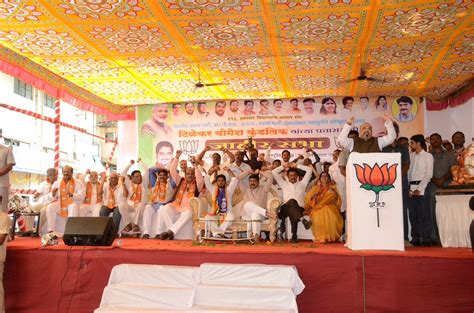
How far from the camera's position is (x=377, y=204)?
4.51 m

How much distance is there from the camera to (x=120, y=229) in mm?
6926

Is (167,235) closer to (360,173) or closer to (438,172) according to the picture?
(360,173)

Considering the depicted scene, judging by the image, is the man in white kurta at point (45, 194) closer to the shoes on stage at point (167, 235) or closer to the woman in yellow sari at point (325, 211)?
the shoes on stage at point (167, 235)

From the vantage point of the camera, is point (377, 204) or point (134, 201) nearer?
point (377, 204)

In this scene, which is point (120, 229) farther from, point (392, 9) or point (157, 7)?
point (392, 9)

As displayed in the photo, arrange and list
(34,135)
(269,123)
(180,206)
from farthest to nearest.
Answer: (34,135)
(269,123)
(180,206)

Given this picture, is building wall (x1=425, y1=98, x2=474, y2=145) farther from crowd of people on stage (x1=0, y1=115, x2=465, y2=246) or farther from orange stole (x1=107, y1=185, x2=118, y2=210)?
orange stole (x1=107, y1=185, x2=118, y2=210)

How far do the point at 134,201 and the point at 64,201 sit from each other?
106 centimetres

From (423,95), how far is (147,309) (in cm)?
889

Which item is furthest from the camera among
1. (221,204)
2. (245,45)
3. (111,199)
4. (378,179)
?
(245,45)

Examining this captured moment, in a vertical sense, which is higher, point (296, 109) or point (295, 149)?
point (296, 109)

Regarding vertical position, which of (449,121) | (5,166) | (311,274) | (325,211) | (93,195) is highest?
(449,121)

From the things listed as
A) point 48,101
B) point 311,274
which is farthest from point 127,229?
point 48,101

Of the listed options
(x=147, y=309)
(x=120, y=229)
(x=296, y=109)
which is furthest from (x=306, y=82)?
(x=147, y=309)
